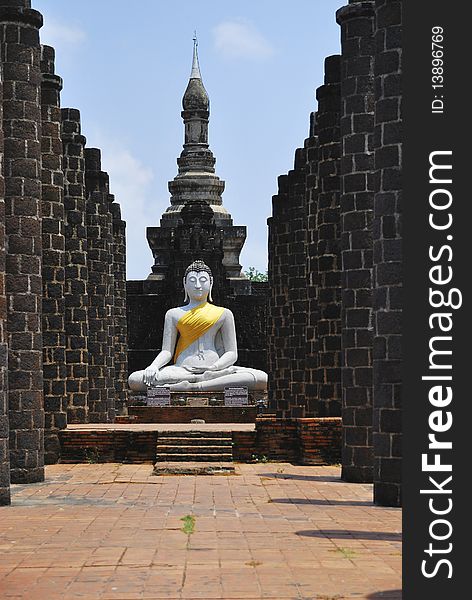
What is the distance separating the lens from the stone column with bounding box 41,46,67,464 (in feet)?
61.0

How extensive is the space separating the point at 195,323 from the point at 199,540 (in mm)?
16583

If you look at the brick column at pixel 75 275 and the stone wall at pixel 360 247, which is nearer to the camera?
the stone wall at pixel 360 247

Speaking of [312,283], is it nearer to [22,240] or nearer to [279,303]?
[22,240]

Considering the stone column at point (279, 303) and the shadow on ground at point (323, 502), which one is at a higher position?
the stone column at point (279, 303)

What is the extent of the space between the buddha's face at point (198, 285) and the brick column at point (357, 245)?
1132 centimetres

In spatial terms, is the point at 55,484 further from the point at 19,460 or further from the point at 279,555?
the point at 279,555

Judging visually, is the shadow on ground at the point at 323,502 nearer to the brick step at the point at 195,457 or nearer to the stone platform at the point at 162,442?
the brick step at the point at 195,457

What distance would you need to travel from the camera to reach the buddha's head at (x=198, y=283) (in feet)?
90.2

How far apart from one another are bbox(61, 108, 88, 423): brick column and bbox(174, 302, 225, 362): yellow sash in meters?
4.52

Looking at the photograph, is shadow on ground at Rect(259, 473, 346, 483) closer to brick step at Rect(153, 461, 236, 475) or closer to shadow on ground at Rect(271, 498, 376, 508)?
brick step at Rect(153, 461, 236, 475)

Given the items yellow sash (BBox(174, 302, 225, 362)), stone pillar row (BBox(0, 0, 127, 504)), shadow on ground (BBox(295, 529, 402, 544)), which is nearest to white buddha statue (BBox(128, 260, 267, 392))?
yellow sash (BBox(174, 302, 225, 362))

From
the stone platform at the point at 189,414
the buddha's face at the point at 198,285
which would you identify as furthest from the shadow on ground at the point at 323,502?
the buddha's face at the point at 198,285

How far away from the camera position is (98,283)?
26859mm

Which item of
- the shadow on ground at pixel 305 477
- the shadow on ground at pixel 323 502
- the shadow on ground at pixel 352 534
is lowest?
the shadow on ground at pixel 305 477
